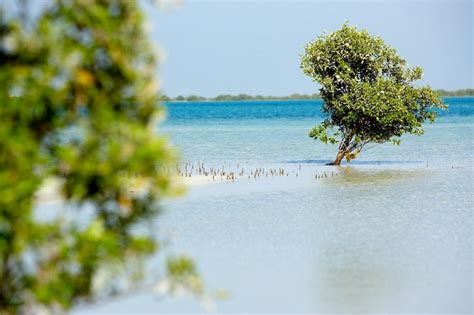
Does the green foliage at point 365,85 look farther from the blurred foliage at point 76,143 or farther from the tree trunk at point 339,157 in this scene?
the blurred foliage at point 76,143

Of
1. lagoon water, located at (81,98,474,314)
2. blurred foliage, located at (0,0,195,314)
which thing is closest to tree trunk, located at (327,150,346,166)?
lagoon water, located at (81,98,474,314)

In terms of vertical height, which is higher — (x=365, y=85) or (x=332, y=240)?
(x=365, y=85)

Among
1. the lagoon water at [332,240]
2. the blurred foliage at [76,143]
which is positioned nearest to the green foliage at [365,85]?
the lagoon water at [332,240]

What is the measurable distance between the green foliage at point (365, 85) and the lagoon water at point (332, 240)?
177 centimetres

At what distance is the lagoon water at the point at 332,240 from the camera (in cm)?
1341

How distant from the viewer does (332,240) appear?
1814 centimetres

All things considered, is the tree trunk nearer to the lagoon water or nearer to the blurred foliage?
the lagoon water

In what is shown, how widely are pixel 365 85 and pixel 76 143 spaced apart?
2464 centimetres

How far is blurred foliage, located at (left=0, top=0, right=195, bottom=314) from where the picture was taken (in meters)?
7.26

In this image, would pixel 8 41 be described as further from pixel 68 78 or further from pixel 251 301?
pixel 251 301

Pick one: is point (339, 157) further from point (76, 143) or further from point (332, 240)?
point (76, 143)

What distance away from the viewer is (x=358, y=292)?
1360 cm

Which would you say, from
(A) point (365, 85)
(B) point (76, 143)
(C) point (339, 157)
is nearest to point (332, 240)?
(B) point (76, 143)

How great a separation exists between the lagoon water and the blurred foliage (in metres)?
1.40
